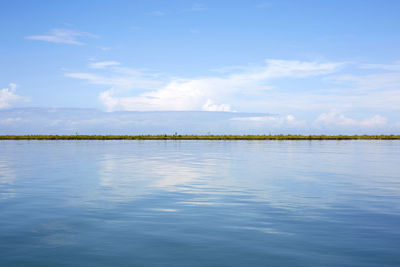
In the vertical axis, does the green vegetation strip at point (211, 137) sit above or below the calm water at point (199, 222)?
above

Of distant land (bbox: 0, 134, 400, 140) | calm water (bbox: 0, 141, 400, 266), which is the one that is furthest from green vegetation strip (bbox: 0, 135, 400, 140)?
calm water (bbox: 0, 141, 400, 266)

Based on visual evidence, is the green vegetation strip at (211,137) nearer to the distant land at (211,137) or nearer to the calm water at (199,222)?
the distant land at (211,137)

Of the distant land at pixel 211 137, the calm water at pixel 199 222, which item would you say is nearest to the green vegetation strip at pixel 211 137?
the distant land at pixel 211 137

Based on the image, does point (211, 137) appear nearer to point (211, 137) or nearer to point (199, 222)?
point (211, 137)

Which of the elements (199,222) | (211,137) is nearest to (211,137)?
(211,137)

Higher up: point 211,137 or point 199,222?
point 211,137

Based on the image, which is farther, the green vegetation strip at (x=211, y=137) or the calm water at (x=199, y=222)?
the green vegetation strip at (x=211, y=137)

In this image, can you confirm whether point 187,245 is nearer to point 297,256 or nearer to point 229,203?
point 297,256

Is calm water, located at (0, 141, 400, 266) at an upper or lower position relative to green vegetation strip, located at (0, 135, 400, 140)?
lower

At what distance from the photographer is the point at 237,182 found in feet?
69.6

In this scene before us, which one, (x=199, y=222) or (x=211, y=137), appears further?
(x=211, y=137)

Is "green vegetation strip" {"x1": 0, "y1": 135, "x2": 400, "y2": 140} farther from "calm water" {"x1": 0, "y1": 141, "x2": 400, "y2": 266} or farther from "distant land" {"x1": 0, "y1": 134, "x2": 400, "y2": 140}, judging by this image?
"calm water" {"x1": 0, "y1": 141, "x2": 400, "y2": 266}

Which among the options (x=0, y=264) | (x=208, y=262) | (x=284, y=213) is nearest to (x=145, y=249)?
(x=208, y=262)

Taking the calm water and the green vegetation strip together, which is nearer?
the calm water
